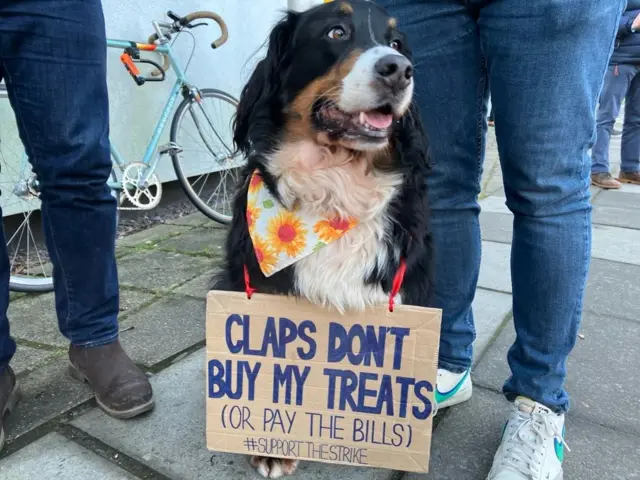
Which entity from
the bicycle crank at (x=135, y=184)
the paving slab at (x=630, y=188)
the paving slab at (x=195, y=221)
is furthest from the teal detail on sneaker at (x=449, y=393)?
the paving slab at (x=630, y=188)

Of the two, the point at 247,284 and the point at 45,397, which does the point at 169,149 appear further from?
the point at 247,284

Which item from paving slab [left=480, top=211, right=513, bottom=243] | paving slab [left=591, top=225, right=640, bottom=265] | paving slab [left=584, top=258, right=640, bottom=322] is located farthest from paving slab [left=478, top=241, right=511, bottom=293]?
paving slab [left=591, top=225, right=640, bottom=265]

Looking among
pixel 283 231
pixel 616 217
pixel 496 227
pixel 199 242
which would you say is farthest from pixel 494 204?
pixel 283 231

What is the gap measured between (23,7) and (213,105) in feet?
8.58

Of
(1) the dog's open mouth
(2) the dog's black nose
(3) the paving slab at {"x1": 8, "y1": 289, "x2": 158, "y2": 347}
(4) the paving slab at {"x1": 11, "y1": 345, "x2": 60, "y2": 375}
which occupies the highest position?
(2) the dog's black nose

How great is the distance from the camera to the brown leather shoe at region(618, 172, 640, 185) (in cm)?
521

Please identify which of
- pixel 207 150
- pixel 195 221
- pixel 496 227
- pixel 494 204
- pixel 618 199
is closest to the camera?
pixel 496 227

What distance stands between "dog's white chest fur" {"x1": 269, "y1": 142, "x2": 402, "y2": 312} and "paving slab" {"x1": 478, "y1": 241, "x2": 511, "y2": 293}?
4.77ft

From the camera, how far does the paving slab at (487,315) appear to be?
2.04 meters

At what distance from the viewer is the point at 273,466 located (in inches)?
52.1

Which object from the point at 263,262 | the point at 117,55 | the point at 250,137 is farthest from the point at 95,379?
the point at 117,55

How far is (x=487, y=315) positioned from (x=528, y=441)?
100 centimetres

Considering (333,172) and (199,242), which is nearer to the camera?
(333,172)

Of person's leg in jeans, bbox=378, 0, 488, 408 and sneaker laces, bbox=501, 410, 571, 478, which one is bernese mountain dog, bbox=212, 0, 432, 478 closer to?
person's leg in jeans, bbox=378, 0, 488, 408
